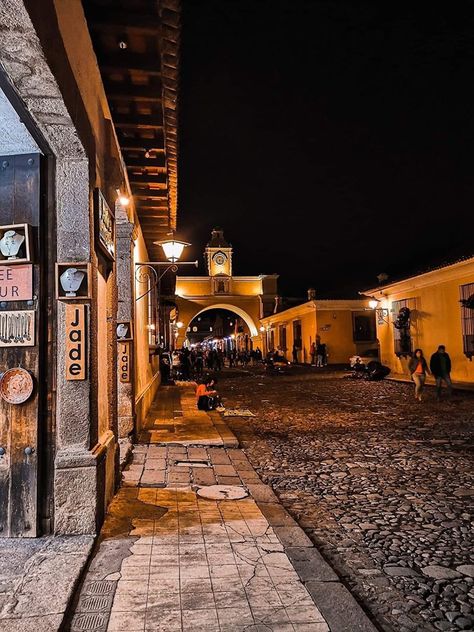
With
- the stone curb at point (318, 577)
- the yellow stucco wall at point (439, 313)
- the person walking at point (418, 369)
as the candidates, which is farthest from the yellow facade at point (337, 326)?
the stone curb at point (318, 577)

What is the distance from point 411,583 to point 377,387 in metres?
14.2

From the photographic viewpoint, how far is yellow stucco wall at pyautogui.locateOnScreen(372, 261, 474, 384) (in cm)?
1587

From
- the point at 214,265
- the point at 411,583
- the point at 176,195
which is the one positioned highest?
the point at 214,265

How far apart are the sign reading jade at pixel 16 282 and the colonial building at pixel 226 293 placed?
45.9 metres

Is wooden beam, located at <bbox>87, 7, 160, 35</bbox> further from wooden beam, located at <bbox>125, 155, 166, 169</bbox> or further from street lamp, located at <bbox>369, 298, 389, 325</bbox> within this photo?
street lamp, located at <bbox>369, 298, 389, 325</bbox>

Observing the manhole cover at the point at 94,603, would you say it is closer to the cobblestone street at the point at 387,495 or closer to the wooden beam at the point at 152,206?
the cobblestone street at the point at 387,495

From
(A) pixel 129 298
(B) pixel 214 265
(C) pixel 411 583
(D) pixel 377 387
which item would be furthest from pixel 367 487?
(B) pixel 214 265

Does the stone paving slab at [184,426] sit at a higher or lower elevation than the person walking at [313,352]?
lower

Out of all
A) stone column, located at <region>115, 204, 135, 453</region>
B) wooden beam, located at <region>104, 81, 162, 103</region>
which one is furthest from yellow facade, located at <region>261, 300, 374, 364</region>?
wooden beam, located at <region>104, 81, 162, 103</region>

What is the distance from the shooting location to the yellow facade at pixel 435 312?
622 inches

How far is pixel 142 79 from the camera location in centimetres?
577

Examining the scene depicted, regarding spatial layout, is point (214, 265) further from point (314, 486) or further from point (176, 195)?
point (314, 486)

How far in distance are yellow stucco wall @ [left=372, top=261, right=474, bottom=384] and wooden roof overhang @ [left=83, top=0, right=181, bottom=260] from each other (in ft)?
36.0

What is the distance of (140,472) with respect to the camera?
5.88m
